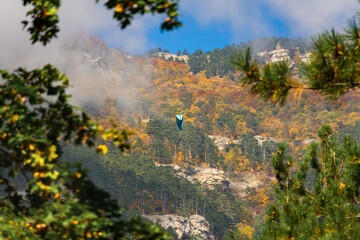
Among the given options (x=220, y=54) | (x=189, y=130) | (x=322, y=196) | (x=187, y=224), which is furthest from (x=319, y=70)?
(x=220, y=54)

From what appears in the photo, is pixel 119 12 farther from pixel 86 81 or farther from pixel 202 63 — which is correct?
pixel 202 63

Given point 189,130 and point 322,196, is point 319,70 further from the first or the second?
point 189,130

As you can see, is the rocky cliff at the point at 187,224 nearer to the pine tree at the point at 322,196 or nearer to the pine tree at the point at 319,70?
the pine tree at the point at 322,196

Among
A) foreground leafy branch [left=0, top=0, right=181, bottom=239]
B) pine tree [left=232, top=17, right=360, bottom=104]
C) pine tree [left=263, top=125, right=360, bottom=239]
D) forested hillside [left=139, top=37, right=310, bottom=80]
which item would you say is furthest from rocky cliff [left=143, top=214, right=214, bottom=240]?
forested hillside [left=139, top=37, right=310, bottom=80]

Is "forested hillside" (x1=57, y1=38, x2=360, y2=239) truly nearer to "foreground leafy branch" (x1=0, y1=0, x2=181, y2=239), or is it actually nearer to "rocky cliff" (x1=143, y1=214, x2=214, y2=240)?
"rocky cliff" (x1=143, y1=214, x2=214, y2=240)

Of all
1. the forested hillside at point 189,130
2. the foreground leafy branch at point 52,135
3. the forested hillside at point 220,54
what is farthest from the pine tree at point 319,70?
the forested hillside at point 220,54

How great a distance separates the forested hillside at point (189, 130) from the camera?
181 ft

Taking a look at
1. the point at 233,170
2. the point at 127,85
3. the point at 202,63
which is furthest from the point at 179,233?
the point at 202,63

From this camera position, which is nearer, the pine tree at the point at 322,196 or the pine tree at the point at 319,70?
the pine tree at the point at 319,70

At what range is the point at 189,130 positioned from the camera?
7412 cm

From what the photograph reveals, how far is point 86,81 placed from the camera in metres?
105

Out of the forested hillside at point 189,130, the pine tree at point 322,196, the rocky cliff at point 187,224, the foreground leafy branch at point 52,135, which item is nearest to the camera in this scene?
the foreground leafy branch at point 52,135

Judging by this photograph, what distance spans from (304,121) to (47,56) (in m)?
70.5

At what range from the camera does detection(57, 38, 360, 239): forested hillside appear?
55312 mm
